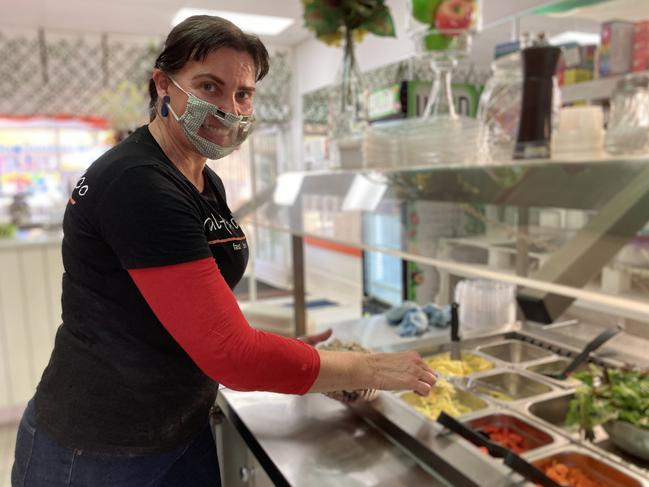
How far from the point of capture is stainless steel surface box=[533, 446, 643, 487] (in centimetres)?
107

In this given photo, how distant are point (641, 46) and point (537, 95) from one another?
1.02 metres

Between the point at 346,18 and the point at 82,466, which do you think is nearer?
the point at 82,466

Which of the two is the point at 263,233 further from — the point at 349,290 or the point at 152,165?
the point at 152,165

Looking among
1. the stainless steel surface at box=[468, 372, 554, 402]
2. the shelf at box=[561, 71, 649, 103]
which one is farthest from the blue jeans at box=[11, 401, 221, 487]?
the shelf at box=[561, 71, 649, 103]

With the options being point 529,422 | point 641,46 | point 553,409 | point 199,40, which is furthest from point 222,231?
point 641,46

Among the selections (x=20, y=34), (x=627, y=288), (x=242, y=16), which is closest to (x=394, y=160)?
(x=627, y=288)

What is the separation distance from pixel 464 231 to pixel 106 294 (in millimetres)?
825

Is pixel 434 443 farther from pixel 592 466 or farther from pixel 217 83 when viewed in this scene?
pixel 217 83

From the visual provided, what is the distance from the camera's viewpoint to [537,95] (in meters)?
1.18

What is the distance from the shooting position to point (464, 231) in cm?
132

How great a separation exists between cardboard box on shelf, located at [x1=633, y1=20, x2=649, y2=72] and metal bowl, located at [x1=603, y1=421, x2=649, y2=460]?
1259 millimetres

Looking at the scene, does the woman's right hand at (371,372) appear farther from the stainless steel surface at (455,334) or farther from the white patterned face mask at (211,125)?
the stainless steel surface at (455,334)

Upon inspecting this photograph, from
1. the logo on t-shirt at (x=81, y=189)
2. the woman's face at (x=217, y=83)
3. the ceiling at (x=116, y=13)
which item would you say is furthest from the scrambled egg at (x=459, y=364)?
the ceiling at (x=116, y=13)

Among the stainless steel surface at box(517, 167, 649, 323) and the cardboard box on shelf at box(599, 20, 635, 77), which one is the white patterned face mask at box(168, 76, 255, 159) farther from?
the cardboard box on shelf at box(599, 20, 635, 77)
